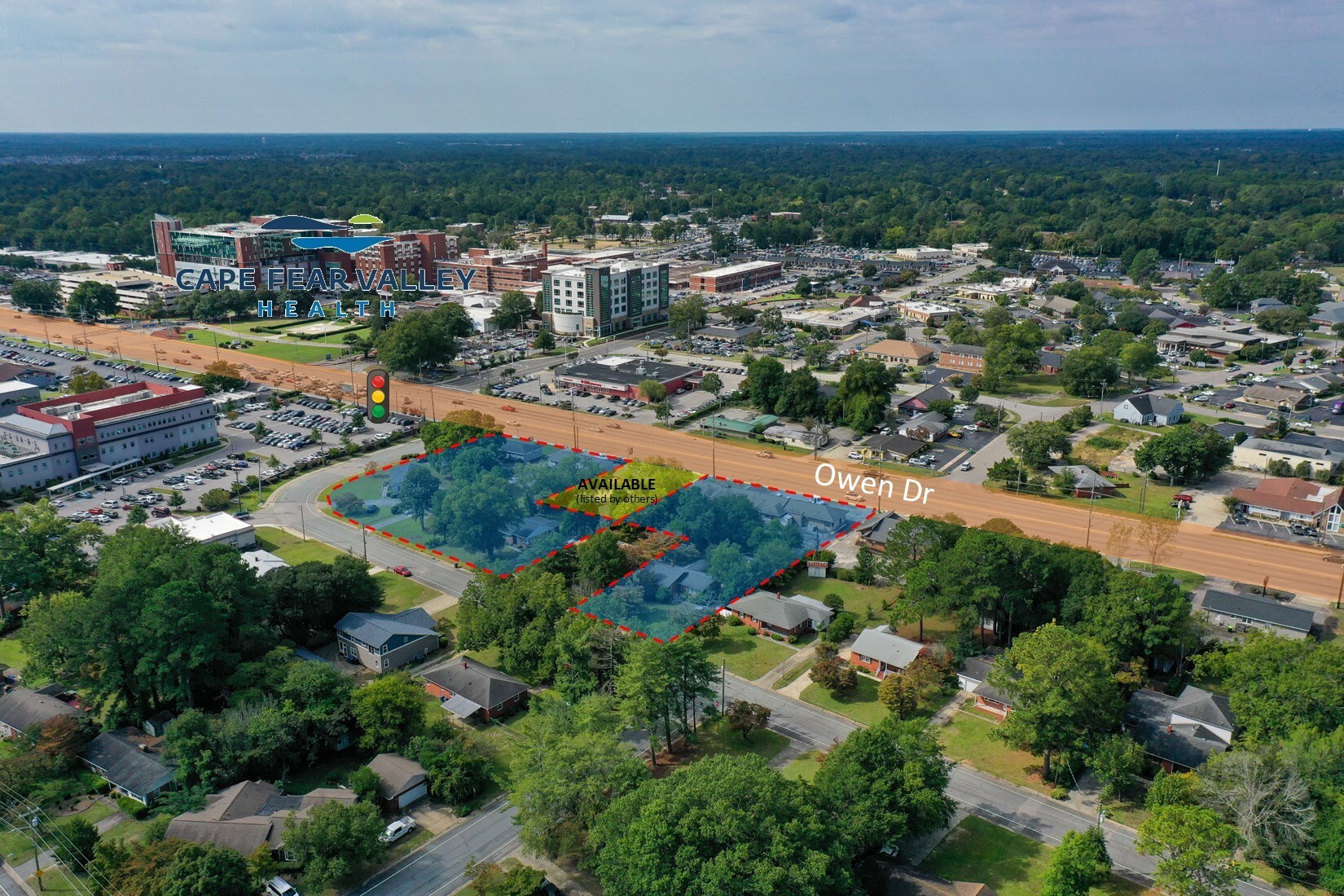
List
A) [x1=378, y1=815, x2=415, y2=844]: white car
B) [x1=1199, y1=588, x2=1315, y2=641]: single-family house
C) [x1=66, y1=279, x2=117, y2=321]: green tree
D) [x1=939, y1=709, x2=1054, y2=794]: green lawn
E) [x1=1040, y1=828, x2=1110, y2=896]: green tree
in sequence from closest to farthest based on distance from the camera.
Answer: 1. [x1=1040, y1=828, x2=1110, y2=896]: green tree
2. [x1=378, y1=815, x2=415, y2=844]: white car
3. [x1=939, y1=709, x2=1054, y2=794]: green lawn
4. [x1=1199, y1=588, x2=1315, y2=641]: single-family house
5. [x1=66, y1=279, x2=117, y2=321]: green tree

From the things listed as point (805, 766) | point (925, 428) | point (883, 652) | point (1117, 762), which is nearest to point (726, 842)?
point (805, 766)

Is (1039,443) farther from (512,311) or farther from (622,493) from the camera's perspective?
(512,311)

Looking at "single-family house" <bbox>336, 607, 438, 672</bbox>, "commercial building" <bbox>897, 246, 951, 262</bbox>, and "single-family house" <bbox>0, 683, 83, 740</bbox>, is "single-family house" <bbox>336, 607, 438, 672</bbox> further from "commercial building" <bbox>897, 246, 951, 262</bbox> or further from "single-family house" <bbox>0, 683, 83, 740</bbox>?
"commercial building" <bbox>897, 246, 951, 262</bbox>

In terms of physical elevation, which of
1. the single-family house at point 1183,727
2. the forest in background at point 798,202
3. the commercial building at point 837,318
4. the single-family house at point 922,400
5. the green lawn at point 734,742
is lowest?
the green lawn at point 734,742

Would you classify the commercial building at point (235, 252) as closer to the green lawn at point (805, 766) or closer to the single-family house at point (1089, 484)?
the single-family house at point (1089, 484)

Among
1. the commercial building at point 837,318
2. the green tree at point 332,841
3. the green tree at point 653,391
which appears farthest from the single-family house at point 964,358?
the green tree at point 332,841

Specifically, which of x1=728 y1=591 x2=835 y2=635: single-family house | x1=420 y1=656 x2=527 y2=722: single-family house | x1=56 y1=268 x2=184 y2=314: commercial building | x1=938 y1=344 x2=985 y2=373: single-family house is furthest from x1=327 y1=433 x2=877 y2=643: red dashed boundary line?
x1=56 y1=268 x2=184 y2=314: commercial building

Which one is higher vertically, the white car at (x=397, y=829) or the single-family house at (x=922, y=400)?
the single-family house at (x=922, y=400)
